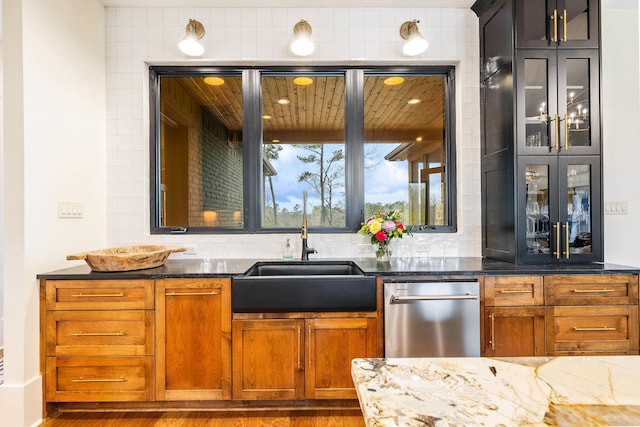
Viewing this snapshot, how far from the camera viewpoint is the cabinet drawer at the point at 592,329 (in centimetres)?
210

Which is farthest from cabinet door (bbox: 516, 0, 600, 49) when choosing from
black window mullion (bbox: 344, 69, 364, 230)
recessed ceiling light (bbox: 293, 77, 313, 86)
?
recessed ceiling light (bbox: 293, 77, 313, 86)

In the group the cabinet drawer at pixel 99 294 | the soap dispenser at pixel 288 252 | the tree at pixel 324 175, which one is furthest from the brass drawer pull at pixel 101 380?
the tree at pixel 324 175

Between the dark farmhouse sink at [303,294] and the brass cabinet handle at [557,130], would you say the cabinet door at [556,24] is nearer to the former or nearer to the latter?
the brass cabinet handle at [557,130]

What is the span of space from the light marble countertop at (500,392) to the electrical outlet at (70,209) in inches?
89.8

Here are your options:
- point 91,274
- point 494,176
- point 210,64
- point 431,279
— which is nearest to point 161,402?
point 91,274

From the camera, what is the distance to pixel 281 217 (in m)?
2.93

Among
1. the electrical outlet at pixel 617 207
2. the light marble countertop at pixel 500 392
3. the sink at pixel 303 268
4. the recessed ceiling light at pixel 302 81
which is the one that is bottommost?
the sink at pixel 303 268

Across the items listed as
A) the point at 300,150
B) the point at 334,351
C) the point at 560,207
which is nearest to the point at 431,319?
the point at 334,351

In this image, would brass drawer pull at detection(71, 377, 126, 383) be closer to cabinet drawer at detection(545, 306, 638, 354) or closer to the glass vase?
the glass vase

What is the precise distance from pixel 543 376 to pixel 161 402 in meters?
2.15

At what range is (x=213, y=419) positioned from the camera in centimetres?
210

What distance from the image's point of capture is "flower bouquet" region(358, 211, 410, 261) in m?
2.52

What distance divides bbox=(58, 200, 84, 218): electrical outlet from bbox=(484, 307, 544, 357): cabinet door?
273 cm

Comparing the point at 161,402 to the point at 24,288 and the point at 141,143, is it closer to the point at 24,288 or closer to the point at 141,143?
the point at 24,288
